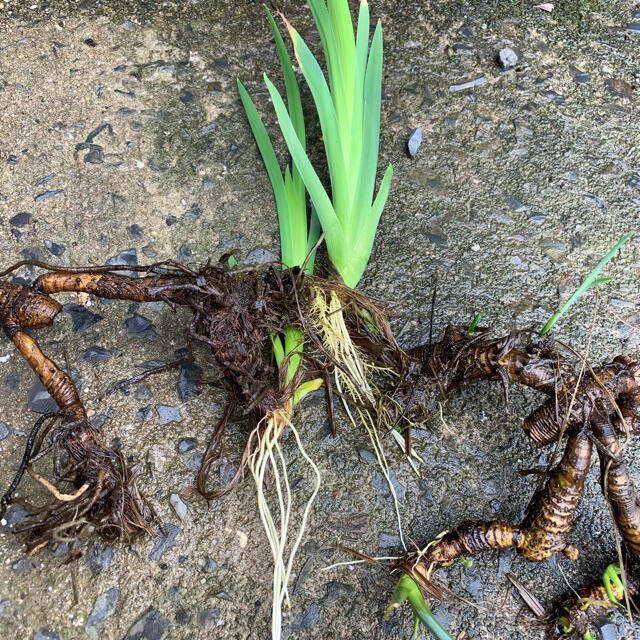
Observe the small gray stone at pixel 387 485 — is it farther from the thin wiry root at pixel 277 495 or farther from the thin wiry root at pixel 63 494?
the thin wiry root at pixel 63 494

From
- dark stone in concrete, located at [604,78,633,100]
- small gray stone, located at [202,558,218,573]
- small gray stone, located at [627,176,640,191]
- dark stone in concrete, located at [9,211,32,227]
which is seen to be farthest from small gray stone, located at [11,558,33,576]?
dark stone in concrete, located at [604,78,633,100]

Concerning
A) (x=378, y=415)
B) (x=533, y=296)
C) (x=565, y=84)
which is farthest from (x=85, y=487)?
(x=565, y=84)

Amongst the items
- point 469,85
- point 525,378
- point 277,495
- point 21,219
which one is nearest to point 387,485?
point 277,495

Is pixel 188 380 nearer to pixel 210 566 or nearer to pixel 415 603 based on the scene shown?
pixel 210 566

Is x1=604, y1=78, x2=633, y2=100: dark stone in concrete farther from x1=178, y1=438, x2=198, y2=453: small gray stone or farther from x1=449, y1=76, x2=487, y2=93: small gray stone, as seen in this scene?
x1=178, y1=438, x2=198, y2=453: small gray stone

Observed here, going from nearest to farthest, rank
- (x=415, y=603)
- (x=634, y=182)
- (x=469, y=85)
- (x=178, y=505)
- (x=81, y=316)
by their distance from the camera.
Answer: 1. (x=415, y=603)
2. (x=178, y=505)
3. (x=81, y=316)
4. (x=634, y=182)
5. (x=469, y=85)
